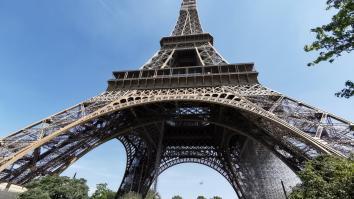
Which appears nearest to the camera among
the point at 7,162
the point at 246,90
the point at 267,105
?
the point at 7,162

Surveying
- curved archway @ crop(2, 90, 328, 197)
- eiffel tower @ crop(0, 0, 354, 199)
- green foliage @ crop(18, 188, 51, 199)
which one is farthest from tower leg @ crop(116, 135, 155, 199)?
green foliage @ crop(18, 188, 51, 199)

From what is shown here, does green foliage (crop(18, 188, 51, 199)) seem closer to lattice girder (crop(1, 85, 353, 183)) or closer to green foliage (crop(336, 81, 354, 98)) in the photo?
lattice girder (crop(1, 85, 353, 183))

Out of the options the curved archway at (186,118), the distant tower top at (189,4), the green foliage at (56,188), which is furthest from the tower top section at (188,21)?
the green foliage at (56,188)

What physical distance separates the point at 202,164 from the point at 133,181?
7835mm

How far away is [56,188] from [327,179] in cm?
1453

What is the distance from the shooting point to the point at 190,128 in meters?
27.7

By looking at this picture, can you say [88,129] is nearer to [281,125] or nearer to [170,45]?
[281,125]

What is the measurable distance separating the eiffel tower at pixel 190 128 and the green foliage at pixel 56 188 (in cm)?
80

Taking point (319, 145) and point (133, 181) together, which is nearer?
point (319, 145)

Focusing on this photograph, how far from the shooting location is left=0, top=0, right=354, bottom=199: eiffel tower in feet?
45.1

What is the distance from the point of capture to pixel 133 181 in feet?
87.5

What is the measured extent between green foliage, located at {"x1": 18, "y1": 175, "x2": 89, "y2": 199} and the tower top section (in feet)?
69.3

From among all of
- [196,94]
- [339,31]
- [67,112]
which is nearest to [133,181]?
[67,112]

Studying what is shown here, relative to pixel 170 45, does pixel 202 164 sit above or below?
below
